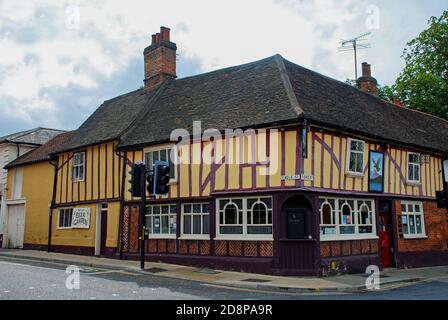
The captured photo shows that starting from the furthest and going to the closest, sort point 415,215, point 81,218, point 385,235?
point 81,218 → point 415,215 → point 385,235

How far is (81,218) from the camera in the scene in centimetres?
2122

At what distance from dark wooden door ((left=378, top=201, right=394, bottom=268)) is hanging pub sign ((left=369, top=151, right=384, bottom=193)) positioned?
86cm

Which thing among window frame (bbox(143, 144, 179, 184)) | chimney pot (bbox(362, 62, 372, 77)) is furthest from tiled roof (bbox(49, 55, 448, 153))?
chimney pot (bbox(362, 62, 372, 77))

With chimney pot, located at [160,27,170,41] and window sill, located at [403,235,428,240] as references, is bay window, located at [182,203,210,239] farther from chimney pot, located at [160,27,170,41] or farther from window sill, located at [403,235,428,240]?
chimney pot, located at [160,27,170,41]

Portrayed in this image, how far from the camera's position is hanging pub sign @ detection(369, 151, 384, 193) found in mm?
17406

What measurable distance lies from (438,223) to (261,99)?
409 inches

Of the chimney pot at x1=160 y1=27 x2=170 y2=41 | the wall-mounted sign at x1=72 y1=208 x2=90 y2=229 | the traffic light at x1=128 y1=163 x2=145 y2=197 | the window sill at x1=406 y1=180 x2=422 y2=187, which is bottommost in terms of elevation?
the wall-mounted sign at x1=72 y1=208 x2=90 y2=229

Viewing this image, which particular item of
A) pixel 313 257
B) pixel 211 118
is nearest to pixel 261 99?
pixel 211 118

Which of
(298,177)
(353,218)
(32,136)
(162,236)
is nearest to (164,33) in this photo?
(162,236)

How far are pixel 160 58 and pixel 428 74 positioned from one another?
20056 millimetres

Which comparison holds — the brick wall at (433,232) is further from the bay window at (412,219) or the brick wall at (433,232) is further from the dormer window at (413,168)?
the dormer window at (413,168)

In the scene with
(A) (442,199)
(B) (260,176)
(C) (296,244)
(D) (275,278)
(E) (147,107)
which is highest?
(E) (147,107)

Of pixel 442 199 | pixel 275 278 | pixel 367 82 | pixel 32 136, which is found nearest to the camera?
pixel 275 278

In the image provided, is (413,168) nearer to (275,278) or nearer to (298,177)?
(298,177)
